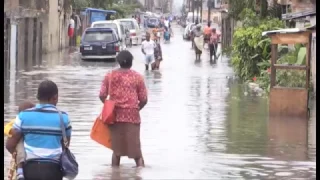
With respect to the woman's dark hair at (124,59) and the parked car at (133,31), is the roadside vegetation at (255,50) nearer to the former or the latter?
the woman's dark hair at (124,59)

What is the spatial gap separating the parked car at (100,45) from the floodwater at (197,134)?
37.8 feet

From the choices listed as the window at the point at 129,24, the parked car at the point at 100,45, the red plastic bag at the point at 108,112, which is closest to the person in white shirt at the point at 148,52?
the parked car at the point at 100,45

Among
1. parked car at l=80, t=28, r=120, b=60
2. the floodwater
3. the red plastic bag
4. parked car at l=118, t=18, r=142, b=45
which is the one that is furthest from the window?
the red plastic bag

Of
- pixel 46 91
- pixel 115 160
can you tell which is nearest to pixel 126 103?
pixel 115 160

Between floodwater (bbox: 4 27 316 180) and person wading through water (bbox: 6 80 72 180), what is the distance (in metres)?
3.09

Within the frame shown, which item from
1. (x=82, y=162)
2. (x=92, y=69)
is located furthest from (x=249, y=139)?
(x=92, y=69)

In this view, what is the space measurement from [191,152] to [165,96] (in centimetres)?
895

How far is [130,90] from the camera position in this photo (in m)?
10.9

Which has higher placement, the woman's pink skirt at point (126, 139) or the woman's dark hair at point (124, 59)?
the woman's dark hair at point (124, 59)

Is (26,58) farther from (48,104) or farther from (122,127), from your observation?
(48,104)

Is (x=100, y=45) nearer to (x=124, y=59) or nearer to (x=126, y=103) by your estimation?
(x=124, y=59)

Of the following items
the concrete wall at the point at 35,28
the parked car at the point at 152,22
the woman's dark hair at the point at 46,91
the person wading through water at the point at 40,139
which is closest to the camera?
the person wading through water at the point at 40,139

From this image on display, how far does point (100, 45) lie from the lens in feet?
128

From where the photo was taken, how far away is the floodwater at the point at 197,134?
11242 millimetres
